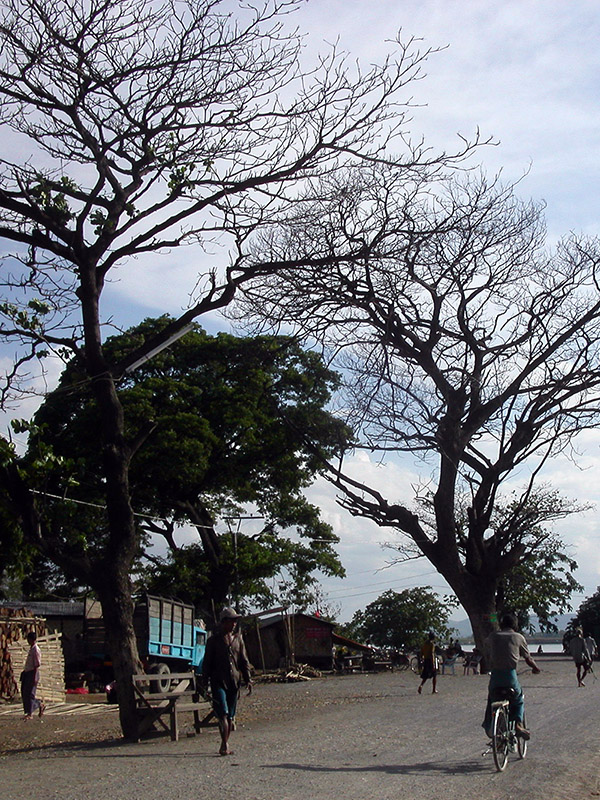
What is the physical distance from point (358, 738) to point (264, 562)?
2234 centimetres

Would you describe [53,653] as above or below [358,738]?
above

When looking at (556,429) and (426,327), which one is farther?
(556,429)

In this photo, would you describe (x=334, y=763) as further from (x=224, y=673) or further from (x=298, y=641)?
(x=298, y=641)

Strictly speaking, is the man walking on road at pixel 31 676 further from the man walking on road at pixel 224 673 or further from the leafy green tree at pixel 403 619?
the leafy green tree at pixel 403 619

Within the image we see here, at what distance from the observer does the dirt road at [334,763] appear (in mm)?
8242

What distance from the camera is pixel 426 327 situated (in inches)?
1082

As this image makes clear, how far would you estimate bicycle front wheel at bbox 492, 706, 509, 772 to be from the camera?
9328mm

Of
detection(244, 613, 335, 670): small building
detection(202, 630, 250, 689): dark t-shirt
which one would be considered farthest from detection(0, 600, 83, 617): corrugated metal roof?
detection(202, 630, 250, 689): dark t-shirt

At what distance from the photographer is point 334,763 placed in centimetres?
1005

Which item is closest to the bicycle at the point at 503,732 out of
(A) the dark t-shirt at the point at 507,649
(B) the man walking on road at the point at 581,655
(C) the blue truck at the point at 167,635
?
(A) the dark t-shirt at the point at 507,649

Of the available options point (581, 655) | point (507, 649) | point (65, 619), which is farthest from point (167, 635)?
point (65, 619)

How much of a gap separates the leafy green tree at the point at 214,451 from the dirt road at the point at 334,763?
16.9 metres

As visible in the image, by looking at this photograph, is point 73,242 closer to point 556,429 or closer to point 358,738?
point 358,738

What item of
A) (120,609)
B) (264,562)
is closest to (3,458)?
(120,609)
